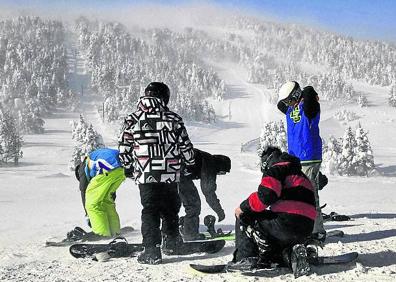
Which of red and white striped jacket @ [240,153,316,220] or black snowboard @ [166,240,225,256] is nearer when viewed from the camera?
red and white striped jacket @ [240,153,316,220]

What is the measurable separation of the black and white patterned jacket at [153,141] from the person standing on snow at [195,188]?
1.46 metres

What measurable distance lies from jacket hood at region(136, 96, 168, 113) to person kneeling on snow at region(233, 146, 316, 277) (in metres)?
1.43

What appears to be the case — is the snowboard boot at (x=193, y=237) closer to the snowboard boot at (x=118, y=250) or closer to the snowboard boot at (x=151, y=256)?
the snowboard boot at (x=118, y=250)

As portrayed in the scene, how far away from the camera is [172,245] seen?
5.93 meters

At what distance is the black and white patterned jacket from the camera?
5.52m

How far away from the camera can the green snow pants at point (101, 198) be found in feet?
23.4

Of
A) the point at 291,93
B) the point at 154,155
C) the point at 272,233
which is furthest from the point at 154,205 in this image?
the point at 291,93

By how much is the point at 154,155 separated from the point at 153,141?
0.17 m

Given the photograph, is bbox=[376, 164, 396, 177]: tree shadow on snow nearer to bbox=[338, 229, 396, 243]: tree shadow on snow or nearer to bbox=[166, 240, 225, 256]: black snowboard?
bbox=[338, 229, 396, 243]: tree shadow on snow

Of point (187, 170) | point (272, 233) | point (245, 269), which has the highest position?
point (187, 170)

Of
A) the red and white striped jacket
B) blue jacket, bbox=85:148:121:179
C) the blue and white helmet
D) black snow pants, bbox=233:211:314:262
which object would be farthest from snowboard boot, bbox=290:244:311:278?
blue jacket, bbox=85:148:121:179

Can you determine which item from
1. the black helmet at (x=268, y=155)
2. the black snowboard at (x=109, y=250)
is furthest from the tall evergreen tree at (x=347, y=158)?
the black helmet at (x=268, y=155)

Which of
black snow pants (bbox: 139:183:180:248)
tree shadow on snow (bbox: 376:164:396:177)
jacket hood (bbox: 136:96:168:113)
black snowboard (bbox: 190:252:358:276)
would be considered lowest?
tree shadow on snow (bbox: 376:164:396:177)

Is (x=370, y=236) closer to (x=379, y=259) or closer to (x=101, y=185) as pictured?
(x=379, y=259)
